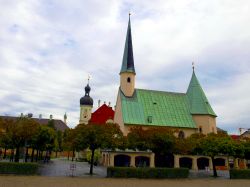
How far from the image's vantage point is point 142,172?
119 ft

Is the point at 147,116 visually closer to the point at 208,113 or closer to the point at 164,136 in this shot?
the point at 208,113

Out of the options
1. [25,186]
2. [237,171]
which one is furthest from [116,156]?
[25,186]

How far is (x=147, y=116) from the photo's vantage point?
6756cm

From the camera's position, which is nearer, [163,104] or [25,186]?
[25,186]

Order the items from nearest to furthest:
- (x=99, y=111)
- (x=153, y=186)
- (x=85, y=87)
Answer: (x=153, y=186) → (x=99, y=111) → (x=85, y=87)

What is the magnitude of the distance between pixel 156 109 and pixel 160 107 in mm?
1479

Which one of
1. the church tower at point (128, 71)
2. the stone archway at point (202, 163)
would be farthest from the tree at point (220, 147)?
the church tower at point (128, 71)

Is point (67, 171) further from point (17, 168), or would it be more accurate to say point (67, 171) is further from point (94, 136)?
point (17, 168)

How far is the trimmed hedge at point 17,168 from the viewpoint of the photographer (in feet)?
110

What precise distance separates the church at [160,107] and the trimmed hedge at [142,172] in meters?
27.3

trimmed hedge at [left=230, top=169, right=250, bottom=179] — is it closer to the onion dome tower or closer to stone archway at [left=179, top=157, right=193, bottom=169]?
stone archway at [left=179, top=157, right=193, bottom=169]

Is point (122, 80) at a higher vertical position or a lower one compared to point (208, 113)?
higher

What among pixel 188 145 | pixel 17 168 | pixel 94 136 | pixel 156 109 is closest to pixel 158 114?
pixel 156 109

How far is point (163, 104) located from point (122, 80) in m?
11.9
